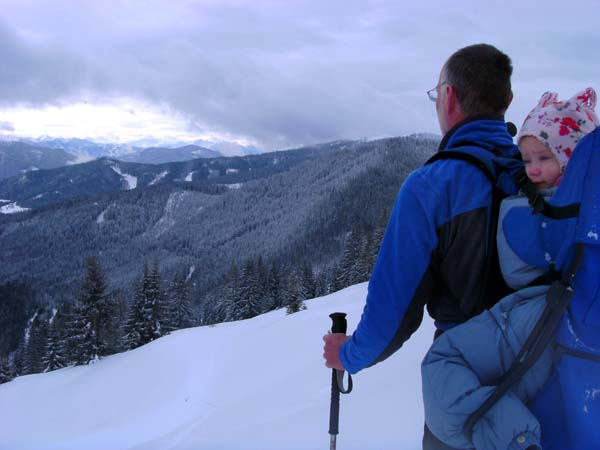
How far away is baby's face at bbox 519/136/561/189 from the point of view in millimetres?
1613

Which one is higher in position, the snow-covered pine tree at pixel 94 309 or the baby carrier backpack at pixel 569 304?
the baby carrier backpack at pixel 569 304

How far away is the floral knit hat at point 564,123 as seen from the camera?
5.24ft

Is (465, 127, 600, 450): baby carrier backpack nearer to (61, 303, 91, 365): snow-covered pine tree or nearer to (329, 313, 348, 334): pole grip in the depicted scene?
(329, 313, 348, 334): pole grip

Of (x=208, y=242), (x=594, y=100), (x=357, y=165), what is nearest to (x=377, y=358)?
(x=594, y=100)

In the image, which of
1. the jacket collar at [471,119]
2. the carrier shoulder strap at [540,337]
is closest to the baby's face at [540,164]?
the jacket collar at [471,119]

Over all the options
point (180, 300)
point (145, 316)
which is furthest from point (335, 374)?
point (180, 300)

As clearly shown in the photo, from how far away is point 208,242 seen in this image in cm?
15525

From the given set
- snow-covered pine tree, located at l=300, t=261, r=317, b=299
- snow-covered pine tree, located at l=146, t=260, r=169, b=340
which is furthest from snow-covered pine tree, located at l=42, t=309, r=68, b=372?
snow-covered pine tree, located at l=300, t=261, r=317, b=299

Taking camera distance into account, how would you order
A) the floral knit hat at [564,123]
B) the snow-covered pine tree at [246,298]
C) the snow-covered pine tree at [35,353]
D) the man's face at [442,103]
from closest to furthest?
1. the floral knit hat at [564,123]
2. the man's face at [442,103]
3. the snow-covered pine tree at [246,298]
4. the snow-covered pine tree at [35,353]

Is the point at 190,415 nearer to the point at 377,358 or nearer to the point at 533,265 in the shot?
the point at 377,358

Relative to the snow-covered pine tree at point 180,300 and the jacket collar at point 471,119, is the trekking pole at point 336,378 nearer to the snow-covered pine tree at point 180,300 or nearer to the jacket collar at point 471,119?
the jacket collar at point 471,119

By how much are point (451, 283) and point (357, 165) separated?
193709 mm

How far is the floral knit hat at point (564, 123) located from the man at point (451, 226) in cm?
17

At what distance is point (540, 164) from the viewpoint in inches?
64.4
